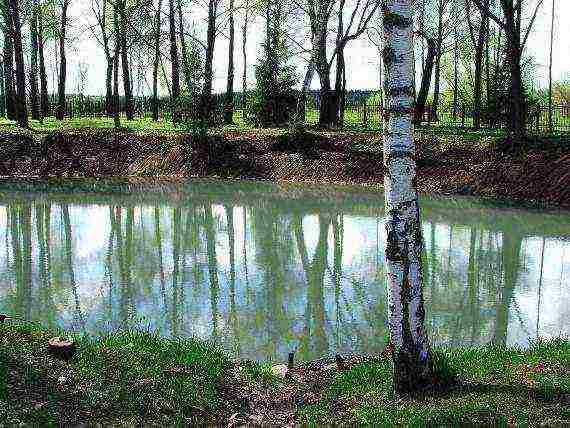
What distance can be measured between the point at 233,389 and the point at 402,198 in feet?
7.70

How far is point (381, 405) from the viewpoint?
5.97m

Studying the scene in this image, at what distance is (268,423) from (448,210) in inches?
621

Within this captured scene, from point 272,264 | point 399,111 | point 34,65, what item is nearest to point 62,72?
point 34,65

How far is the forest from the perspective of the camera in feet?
20.2

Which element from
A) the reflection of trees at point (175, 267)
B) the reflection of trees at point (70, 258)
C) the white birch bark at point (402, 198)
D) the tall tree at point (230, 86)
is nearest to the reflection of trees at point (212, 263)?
the reflection of trees at point (175, 267)

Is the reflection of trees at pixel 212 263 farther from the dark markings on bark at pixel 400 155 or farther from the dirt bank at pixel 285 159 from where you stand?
the dirt bank at pixel 285 159

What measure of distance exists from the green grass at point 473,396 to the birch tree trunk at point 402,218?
0.33 m

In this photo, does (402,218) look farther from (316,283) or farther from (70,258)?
(70,258)

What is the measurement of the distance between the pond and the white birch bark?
8.29 ft

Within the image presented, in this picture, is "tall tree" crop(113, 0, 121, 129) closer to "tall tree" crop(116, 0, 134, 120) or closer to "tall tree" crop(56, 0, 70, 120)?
"tall tree" crop(116, 0, 134, 120)

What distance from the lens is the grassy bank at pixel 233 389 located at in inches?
221

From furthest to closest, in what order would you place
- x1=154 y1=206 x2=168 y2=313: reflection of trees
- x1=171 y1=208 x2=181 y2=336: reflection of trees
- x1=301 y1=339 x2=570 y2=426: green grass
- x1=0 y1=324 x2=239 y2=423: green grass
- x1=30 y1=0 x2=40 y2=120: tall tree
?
x1=30 y1=0 x2=40 y2=120: tall tree, x1=154 y1=206 x2=168 y2=313: reflection of trees, x1=171 y1=208 x2=181 y2=336: reflection of trees, x1=0 y1=324 x2=239 y2=423: green grass, x1=301 y1=339 x2=570 y2=426: green grass

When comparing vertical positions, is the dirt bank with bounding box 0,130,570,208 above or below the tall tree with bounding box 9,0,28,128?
below

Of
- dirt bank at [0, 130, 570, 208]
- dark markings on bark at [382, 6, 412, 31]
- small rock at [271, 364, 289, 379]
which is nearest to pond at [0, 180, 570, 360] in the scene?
small rock at [271, 364, 289, 379]
